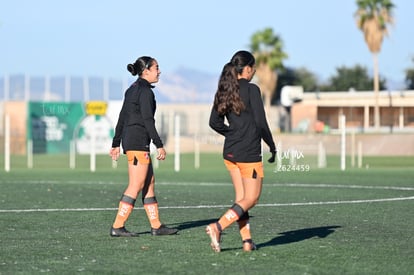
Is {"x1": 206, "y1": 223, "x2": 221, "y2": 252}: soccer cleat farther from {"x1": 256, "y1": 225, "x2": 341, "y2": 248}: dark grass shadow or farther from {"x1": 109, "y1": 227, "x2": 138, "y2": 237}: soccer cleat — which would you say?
{"x1": 109, "y1": 227, "x2": 138, "y2": 237}: soccer cleat

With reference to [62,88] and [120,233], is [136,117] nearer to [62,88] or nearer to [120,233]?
[120,233]

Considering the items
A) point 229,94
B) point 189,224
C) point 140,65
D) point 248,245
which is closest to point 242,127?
point 229,94

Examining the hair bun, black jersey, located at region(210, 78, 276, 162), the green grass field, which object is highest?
the hair bun

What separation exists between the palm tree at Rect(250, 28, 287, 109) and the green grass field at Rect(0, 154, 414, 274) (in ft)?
214

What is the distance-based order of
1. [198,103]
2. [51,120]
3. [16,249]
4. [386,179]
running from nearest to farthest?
1. [16,249]
2. [386,179]
3. [51,120]
4. [198,103]

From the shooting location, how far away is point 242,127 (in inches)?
460

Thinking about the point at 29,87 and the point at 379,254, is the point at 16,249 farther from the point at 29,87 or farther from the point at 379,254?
the point at 29,87

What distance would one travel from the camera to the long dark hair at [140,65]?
13.7 metres

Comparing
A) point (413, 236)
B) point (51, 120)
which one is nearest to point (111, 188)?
point (413, 236)

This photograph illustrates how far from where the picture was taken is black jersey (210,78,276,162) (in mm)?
11656

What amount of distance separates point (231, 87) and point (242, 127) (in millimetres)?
429

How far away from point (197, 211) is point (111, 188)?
7.62 m

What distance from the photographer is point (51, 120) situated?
65562 mm

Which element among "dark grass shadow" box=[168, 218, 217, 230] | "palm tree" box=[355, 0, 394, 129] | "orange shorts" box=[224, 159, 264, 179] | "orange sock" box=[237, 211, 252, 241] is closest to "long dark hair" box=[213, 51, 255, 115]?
"orange shorts" box=[224, 159, 264, 179]
